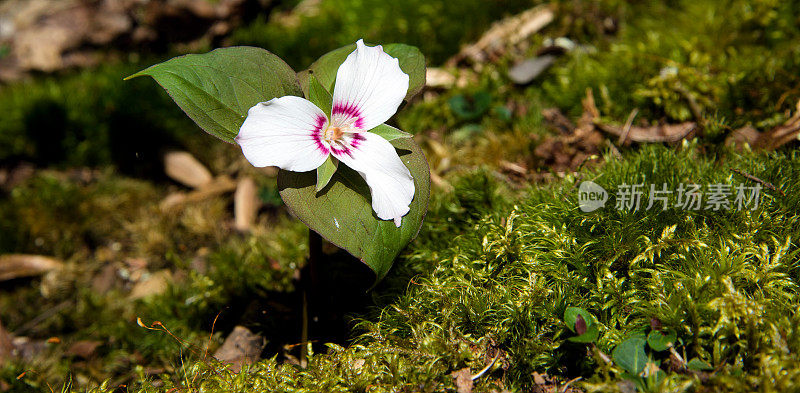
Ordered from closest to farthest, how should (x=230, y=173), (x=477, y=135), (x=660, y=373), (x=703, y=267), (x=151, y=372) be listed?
1. (x=660, y=373)
2. (x=703, y=267)
3. (x=151, y=372)
4. (x=477, y=135)
5. (x=230, y=173)

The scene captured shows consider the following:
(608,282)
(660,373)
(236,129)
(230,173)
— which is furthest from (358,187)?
(230,173)

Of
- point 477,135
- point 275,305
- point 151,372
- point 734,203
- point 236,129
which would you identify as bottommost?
point 151,372

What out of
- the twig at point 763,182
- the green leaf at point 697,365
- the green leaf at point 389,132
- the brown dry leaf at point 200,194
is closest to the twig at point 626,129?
the twig at point 763,182

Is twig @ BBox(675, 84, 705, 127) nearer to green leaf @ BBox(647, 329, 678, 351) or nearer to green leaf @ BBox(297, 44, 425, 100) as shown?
green leaf @ BBox(647, 329, 678, 351)

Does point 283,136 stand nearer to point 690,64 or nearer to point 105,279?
point 105,279

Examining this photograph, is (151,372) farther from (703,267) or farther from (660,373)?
(703,267)
